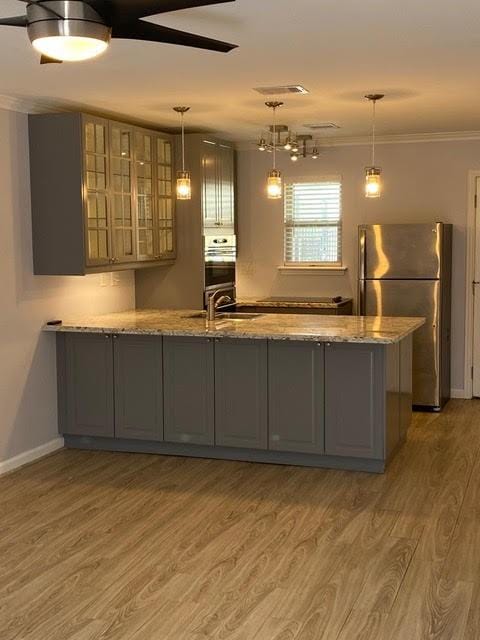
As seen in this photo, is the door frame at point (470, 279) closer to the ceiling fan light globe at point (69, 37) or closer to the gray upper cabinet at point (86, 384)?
the gray upper cabinet at point (86, 384)

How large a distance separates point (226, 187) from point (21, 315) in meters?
2.62

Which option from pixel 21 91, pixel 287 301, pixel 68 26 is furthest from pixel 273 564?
pixel 287 301

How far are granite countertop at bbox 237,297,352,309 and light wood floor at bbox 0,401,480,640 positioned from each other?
1.92 metres

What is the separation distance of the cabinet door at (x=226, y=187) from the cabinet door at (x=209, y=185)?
0.34 ft

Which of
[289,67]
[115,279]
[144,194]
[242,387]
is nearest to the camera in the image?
[289,67]

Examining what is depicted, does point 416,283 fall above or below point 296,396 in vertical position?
above

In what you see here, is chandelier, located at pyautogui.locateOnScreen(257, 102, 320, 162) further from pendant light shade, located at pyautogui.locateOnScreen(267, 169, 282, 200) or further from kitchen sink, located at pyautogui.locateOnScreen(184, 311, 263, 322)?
kitchen sink, located at pyautogui.locateOnScreen(184, 311, 263, 322)

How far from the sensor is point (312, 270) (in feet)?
26.1

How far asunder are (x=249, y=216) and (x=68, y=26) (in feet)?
18.9

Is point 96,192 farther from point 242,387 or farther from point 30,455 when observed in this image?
point 30,455

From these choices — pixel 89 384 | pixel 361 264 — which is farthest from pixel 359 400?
pixel 361 264

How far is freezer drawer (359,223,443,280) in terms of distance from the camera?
23.2ft

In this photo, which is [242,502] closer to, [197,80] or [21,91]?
[197,80]

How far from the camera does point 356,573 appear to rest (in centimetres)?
383
